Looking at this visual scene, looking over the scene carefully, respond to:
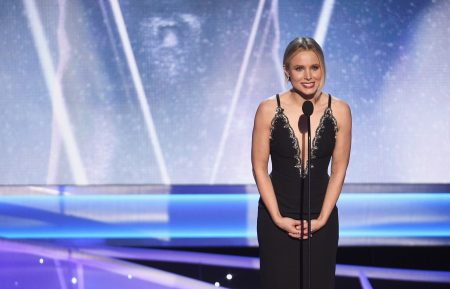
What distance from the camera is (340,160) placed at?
2.37 meters

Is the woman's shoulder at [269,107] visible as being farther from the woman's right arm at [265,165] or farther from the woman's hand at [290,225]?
the woman's hand at [290,225]

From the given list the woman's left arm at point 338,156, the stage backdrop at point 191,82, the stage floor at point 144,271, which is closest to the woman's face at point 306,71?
the woman's left arm at point 338,156

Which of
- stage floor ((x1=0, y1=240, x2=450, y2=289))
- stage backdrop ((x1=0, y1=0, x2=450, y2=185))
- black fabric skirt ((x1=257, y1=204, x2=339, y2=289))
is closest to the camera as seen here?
black fabric skirt ((x1=257, y1=204, x2=339, y2=289))

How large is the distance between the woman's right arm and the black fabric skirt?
0.12 ft

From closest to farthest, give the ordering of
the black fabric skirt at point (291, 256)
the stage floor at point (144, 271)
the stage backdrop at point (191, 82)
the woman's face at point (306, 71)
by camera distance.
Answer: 1. the woman's face at point (306, 71)
2. the black fabric skirt at point (291, 256)
3. the stage floor at point (144, 271)
4. the stage backdrop at point (191, 82)

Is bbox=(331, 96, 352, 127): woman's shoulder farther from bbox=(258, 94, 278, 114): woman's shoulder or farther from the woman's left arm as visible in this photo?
bbox=(258, 94, 278, 114): woman's shoulder

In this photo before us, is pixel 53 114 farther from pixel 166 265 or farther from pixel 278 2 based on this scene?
pixel 278 2

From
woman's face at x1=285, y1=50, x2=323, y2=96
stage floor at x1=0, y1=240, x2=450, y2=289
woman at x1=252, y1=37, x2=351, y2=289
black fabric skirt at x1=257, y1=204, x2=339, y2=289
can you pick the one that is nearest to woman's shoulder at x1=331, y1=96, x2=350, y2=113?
woman at x1=252, y1=37, x2=351, y2=289

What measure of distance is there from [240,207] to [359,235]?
0.87m

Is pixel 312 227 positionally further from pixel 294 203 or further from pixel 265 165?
pixel 265 165

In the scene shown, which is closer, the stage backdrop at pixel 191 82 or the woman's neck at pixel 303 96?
the woman's neck at pixel 303 96

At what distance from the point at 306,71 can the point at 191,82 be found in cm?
270

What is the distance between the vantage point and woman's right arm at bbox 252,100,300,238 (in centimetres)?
230

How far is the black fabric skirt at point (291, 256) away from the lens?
2332mm
